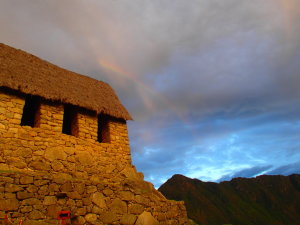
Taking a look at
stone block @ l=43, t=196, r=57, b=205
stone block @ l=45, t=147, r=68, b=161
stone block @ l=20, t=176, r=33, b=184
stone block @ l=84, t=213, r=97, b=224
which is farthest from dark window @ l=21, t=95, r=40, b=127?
stone block @ l=84, t=213, r=97, b=224

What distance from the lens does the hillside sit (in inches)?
1253

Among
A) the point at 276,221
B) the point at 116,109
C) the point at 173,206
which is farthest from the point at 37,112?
the point at 276,221

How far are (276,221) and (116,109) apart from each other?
3386cm

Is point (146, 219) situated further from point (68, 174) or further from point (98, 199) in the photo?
point (68, 174)

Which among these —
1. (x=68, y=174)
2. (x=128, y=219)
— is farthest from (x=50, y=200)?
(x=128, y=219)

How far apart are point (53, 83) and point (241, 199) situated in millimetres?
38156

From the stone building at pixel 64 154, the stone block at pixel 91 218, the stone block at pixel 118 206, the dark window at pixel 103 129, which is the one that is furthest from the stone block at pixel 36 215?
the dark window at pixel 103 129

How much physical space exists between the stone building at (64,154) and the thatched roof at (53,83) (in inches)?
1.3

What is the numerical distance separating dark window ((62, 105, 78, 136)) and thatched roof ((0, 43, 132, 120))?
23.4 inches

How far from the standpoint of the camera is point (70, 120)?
10266 mm

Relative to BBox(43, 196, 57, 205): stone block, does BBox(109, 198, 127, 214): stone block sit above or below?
below

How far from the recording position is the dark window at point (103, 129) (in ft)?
34.6

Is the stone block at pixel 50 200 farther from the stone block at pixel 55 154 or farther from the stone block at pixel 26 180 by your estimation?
the stone block at pixel 55 154

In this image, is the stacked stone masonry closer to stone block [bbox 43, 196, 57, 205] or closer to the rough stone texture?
stone block [bbox 43, 196, 57, 205]
